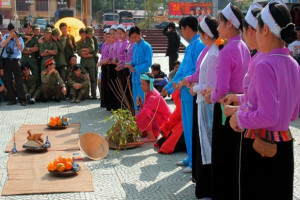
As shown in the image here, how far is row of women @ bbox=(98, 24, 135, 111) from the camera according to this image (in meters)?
8.55

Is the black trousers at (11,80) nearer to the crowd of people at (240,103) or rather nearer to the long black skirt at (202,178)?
the crowd of people at (240,103)

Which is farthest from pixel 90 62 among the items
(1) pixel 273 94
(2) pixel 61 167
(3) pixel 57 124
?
(1) pixel 273 94

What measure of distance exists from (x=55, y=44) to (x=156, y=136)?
16.1ft

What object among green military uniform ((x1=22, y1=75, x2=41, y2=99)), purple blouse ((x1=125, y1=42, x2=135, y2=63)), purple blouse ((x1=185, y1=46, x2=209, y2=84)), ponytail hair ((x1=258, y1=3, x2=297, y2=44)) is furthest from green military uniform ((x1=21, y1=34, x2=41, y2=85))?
ponytail hair ((x1=258, y1=3, x2=297, y2=44))

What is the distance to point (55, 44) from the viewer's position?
10.9 m

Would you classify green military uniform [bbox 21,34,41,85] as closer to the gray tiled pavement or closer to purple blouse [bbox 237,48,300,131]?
the gray tiled pavement

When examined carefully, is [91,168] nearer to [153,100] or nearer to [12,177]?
[12,177]

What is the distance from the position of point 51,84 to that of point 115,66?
2077 millimetres

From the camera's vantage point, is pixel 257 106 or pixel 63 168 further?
pixel 63 168

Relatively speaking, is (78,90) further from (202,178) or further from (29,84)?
(202,178)

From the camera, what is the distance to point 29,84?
10.7 m

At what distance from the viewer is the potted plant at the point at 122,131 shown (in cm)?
625

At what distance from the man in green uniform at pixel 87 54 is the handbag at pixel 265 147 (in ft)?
28.5

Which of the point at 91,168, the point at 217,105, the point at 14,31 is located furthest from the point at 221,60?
the point at 14,31
